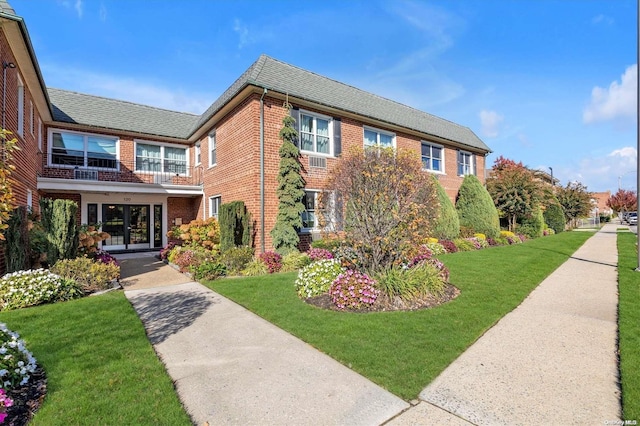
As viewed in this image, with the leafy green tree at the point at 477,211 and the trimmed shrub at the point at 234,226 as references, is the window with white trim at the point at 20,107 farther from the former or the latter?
the leafy green tree at the point at 477,211

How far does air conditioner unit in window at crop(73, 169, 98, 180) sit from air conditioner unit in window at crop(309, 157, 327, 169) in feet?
31.1

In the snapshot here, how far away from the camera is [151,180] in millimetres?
15078

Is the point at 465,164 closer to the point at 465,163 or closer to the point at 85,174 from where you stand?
the point at 465,163

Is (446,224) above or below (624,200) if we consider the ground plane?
below

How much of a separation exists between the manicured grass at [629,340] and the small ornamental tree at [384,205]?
10.8 feet

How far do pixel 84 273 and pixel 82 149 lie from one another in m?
8.93

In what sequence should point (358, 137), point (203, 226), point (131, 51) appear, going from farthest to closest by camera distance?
point (358, 137) < point (203, 226) < point (131, 51)

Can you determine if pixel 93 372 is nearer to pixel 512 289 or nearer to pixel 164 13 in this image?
pixel 512 289

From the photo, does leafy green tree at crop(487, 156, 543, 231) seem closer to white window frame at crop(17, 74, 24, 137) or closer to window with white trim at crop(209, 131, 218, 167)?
window with white trim at crop(209, 131, 218, 167)

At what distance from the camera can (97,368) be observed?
3.61m

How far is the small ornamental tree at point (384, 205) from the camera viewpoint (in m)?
6.43

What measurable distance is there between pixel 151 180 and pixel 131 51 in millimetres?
6140

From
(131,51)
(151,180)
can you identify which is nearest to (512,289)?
(131,51)

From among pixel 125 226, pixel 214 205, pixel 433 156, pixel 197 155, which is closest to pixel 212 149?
pixel 197 155
